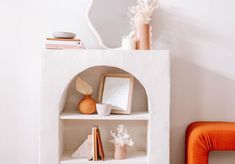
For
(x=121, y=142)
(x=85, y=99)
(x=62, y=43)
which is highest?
(x=62, y=43)

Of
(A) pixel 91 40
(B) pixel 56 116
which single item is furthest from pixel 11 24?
(B) pixel 56 116

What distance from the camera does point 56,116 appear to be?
226 cm

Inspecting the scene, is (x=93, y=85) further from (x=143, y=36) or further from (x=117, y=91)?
(x=143, y=36)

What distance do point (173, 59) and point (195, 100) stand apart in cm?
33

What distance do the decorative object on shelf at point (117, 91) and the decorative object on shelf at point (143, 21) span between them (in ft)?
0.84

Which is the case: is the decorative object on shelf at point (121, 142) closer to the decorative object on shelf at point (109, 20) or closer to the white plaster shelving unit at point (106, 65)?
the white plaster shelving unit at point (106, 65)

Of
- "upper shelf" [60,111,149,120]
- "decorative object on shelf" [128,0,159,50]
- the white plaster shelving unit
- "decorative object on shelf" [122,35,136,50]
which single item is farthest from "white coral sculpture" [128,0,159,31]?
"upper shelf" [60,111,149,120]

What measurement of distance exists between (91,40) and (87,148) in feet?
2.41

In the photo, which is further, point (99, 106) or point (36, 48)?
point (36, 48)

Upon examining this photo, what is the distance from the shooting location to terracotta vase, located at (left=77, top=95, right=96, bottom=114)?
2.38m

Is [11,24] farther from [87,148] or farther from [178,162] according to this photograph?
[178,162]

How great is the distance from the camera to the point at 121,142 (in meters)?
2.37

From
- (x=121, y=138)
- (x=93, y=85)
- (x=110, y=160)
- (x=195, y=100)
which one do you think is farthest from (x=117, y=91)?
(x=195, y=100)

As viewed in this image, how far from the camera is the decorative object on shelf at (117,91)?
7.95ft
